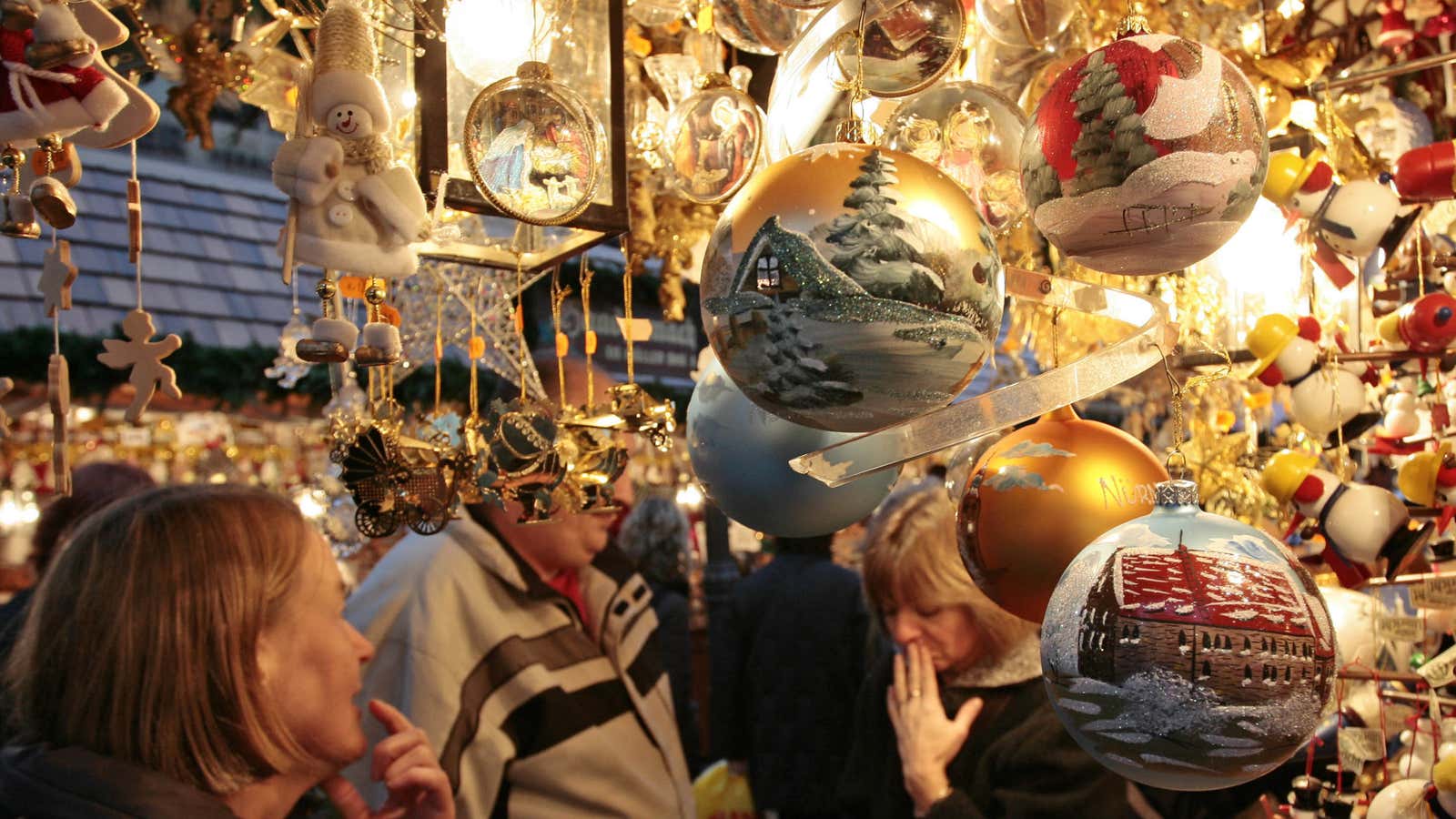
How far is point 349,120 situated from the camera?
1082 millimetres

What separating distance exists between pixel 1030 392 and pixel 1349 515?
2.68ft

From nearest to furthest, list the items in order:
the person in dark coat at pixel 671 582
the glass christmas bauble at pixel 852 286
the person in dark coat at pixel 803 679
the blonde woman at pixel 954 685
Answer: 1. the glass christmas bauble at pixel 852 286
2. the blonde woman at pixel 954 685
3. the person in dark coat at pixel 803 679
4. the person in dark coat at pixel 671 582

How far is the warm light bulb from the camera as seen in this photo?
130 cm

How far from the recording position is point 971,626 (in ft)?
7.59

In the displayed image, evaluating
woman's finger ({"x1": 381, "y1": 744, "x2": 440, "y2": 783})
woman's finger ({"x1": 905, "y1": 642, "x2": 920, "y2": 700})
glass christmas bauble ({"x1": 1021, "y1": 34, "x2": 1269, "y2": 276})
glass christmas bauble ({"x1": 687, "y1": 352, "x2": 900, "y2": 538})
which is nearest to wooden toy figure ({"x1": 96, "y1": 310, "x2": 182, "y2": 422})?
glass christmas bauble ({"x1": 687, "y1": 352, "x2": 900, "y2": 538})

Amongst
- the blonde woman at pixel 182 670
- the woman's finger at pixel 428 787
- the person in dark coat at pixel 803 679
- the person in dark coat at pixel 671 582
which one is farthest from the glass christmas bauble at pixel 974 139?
the person in dark coat at pixel 671 582

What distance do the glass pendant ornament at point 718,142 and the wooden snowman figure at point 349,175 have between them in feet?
1.13

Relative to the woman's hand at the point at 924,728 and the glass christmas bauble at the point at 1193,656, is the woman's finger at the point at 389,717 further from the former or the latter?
the glass christmas bauble at the point at 1193,656

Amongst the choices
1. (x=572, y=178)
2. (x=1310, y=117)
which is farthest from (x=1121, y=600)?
(x=1310, y=117)

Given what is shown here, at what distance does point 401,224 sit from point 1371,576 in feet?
4.44

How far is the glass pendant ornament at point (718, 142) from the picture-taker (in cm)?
135

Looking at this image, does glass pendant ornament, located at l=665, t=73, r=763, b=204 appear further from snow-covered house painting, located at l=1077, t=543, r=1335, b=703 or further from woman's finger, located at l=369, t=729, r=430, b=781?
woman's finger, located at l=369, t=729, r=430, b=781

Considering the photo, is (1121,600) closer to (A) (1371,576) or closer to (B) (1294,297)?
(A) (1371,576)

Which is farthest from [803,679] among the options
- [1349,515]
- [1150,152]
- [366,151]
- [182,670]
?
[1150,152]
